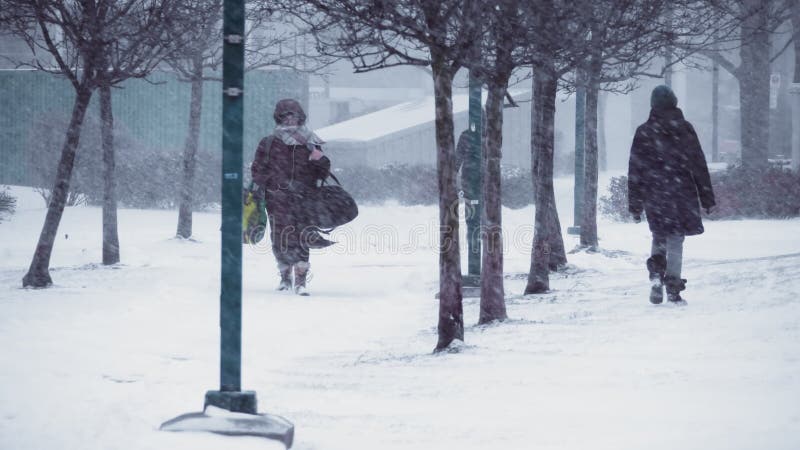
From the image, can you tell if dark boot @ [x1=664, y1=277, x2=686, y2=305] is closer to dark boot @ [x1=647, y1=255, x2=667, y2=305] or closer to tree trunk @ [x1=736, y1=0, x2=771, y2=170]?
dark boot @ [x1=647, y1=255, x2=667, y2=305]

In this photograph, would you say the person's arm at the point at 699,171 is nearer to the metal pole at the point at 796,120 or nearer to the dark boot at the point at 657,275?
the dark boot at the point at 657,275

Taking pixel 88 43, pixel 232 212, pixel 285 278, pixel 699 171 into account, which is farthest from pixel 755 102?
pixel 232 212

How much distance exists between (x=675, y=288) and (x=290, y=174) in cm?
Answer: 416

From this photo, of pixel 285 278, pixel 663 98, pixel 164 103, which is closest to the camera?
pixel 663 98

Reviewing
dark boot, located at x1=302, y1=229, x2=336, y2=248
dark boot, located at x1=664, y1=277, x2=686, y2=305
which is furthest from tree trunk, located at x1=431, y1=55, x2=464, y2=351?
dark boot, located at x1=302, y1=229, x2=336, y2=248

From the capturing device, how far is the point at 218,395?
468 centimetres

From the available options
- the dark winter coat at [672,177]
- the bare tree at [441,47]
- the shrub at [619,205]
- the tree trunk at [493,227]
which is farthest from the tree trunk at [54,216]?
the shrub at [619,205]

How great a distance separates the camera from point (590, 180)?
14.1m

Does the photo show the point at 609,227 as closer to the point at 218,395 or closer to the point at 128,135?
the point at 128,135

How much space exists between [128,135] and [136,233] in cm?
672

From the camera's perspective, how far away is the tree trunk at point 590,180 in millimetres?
14164

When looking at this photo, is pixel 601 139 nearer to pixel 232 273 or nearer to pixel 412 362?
pixel 412 362

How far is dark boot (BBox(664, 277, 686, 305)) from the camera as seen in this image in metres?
8.48

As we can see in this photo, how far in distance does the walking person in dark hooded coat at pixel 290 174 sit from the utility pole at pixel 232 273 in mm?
5689
